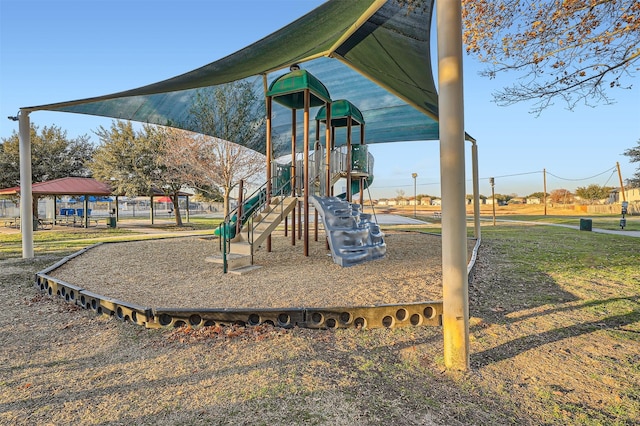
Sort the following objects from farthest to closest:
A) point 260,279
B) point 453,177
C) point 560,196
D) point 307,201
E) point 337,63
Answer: point 560,196
point 337,63
point 307,201
point 260,279
point 453,177

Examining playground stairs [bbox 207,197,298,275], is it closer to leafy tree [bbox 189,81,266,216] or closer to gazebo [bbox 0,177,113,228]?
leafy tree [bbox 189,81,266,216]

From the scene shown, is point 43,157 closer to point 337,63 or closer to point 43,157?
point 43,157

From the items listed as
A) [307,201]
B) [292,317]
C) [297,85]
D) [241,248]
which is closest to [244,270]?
[241,248]

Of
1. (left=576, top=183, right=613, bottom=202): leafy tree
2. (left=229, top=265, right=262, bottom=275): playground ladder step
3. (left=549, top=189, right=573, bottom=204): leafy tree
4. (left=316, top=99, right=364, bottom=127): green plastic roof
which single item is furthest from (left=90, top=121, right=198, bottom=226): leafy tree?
(left=549, top=189, right=573, bottom=204): leafy tree

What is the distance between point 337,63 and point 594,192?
63793mm

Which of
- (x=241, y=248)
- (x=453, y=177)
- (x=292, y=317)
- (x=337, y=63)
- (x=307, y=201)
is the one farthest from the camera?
(x=337, y=63)

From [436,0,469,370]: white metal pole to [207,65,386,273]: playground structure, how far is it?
439 cm

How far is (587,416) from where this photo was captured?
7.82 feet

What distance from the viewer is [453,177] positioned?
3.00 metres

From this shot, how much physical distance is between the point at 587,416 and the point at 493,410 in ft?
2.05

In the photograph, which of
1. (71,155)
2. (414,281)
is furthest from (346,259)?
(71,155)

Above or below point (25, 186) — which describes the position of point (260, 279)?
below

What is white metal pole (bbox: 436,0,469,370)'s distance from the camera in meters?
2.95

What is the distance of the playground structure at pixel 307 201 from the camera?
7742 mm
